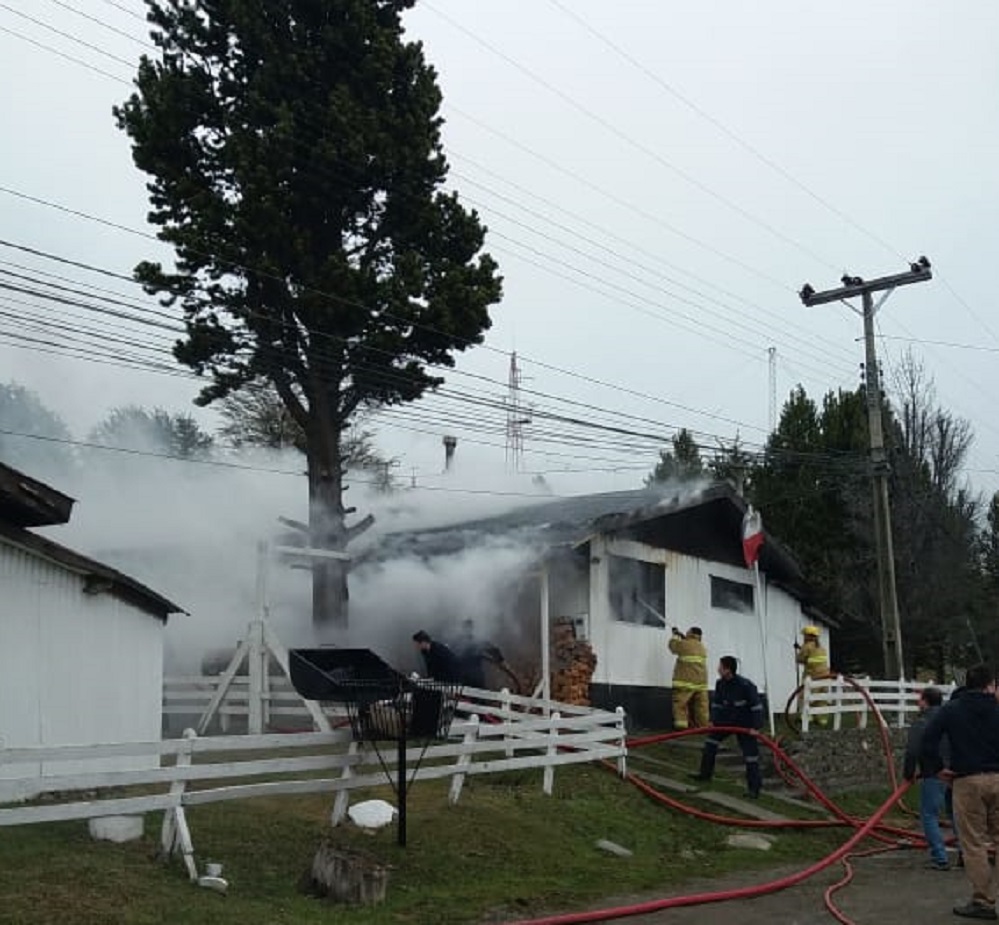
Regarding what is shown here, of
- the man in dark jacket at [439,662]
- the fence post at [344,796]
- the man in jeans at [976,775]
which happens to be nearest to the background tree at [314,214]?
the man in dark jacket at [439,662]

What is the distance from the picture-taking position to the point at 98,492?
21656mm

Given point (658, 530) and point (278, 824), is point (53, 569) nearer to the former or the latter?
point (278, 824)

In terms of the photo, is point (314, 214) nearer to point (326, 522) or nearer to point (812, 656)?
point (326, 522)

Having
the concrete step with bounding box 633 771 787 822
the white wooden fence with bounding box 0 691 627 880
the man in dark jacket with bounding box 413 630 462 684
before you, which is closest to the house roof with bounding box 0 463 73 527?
the white wooden fence with bounding box 0 691 627 880

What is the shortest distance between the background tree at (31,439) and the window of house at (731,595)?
39.5 feet

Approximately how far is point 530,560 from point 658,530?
3496mm

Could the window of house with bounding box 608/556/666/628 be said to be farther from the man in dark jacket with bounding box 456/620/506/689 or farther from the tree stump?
the tree stump

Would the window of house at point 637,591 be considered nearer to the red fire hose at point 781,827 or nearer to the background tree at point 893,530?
the red fire hose at point 781,827

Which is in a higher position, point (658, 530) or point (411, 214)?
point (411, 214)

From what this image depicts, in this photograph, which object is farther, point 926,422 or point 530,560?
point 926,422

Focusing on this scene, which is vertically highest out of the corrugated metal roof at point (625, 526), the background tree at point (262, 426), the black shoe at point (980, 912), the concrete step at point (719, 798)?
the background tree at point (262, 426)

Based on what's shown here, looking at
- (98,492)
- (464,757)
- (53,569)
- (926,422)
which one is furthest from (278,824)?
(926,422)

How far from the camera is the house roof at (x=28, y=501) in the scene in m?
11.5

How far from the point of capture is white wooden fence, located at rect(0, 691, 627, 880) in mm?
8031
